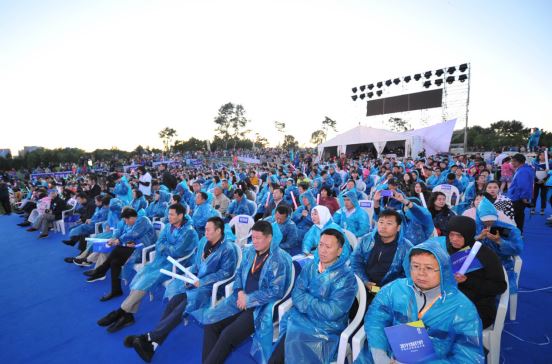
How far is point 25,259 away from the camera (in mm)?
5906

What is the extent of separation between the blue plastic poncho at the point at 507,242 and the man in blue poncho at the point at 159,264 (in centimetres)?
345

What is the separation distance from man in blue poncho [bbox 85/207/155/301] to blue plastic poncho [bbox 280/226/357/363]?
114 inches

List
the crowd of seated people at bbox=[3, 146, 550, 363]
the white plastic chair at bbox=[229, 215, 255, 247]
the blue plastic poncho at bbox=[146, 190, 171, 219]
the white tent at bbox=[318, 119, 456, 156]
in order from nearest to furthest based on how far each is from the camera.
→ the crowd of seated people at bbox=[3, 146, 550, 363] → the white plastic chair at bbox=[229, 215, 255, 247] → the blue plastic poncho at bbox=[146, 190, 171, 219] → the white tent at bbox=[318, 119, 456, 156]

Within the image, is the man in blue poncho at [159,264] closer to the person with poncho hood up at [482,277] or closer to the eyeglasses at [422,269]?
the eyeglasses at [422,269]

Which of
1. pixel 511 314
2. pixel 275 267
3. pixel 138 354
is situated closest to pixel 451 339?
pixel 275 267

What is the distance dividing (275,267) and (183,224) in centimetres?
184

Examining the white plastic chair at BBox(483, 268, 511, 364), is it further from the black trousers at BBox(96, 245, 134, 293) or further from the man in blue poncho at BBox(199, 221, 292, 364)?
the black trousers at BBox(96, 245, 134, 293)

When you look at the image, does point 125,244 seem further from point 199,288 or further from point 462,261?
point 462,261

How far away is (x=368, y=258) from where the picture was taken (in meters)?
2.65

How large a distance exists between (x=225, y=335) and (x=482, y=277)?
6.98ft

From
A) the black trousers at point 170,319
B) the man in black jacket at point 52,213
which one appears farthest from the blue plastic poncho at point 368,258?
the man in black jacket at point 52,213

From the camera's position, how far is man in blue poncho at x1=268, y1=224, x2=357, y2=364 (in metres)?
1.98

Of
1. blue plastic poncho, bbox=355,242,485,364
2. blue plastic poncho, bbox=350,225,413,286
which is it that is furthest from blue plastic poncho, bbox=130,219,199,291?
blue plastic poncho, bbox=355,242,485,364

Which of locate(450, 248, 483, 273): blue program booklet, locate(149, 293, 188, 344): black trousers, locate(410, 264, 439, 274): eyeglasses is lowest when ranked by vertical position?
locate(149, 293, 188, 344): black trousers
